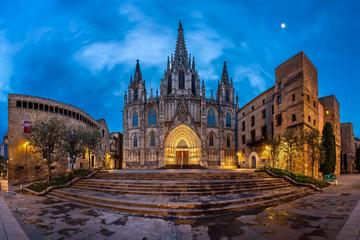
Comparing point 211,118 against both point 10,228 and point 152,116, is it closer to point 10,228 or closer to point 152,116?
point 152,116

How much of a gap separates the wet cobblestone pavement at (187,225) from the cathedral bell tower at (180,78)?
37001mm

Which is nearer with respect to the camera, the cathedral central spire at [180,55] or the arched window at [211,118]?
the arched window at [211,118]

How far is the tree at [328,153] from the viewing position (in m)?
27.5

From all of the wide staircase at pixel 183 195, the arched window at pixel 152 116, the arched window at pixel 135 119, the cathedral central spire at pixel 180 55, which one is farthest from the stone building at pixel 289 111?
the arched window at pixel 135 119

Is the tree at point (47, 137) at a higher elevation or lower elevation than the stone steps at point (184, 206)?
higher

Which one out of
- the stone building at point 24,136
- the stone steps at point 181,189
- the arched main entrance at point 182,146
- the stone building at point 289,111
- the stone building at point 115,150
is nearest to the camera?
the stone steps at point 181,189

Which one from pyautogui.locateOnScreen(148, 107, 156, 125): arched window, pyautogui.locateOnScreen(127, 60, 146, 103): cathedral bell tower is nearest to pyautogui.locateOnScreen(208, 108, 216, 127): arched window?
pyautogui.locateOnScreen(148, 107, 156, 125): arched window

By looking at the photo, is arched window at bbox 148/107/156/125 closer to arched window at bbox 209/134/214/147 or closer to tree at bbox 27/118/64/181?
arched window at bbox 209/134/214/147

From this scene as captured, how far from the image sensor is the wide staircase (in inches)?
362

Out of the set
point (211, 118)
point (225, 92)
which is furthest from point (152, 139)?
point (225, 92)

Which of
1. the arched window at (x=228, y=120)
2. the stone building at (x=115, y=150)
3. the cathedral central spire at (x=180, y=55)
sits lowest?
the stone building at (x=115, y=150)

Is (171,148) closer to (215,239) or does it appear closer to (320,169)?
(320,169)

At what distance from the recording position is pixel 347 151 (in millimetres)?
45500

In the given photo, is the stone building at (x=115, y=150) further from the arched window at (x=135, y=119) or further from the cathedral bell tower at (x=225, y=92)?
the cathedral bell tower at (x=225, y=92)
